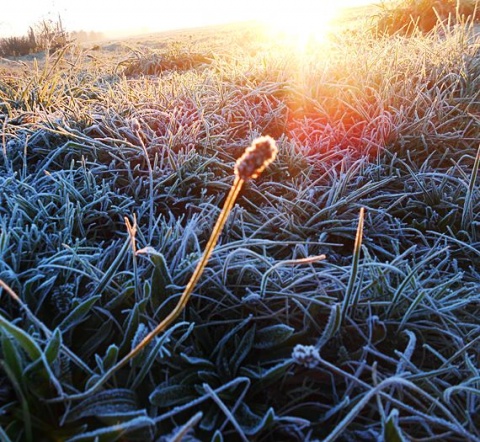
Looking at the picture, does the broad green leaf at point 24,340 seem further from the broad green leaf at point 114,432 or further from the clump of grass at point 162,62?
the clump of grass at point 162,62

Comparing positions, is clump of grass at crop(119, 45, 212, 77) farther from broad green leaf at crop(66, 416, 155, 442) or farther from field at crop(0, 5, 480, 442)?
broad green leaf at crop(66, 416, 155, 442)

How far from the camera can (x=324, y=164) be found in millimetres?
1703

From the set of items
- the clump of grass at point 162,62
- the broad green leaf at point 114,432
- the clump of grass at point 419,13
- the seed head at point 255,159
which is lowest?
the broad green leaf at point 114,432

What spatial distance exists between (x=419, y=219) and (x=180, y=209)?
2.64ft

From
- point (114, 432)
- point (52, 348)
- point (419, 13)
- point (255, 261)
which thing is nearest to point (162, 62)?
point (419, 13)

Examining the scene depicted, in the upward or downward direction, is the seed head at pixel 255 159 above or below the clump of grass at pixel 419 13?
below

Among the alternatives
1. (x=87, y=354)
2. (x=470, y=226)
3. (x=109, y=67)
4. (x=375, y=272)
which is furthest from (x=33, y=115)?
(x=109, y=67)

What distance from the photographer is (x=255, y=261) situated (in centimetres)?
108

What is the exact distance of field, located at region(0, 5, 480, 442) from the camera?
743mm

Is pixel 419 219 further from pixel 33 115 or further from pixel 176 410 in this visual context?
pixel 33 115

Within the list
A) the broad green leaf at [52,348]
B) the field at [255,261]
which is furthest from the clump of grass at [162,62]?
the broad green leaf at [52,348]

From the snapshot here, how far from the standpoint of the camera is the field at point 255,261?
0.74m

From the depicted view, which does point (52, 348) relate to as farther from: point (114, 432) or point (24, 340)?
point (114, 432)

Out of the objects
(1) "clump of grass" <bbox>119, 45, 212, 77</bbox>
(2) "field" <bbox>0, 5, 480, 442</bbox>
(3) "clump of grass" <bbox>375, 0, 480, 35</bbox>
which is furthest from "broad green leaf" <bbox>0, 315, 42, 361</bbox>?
(3) "clump of grass" <bbox>375, 0, 480, 35</bbox>
